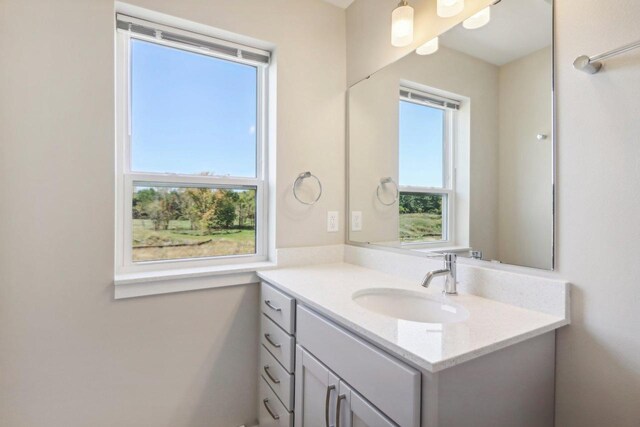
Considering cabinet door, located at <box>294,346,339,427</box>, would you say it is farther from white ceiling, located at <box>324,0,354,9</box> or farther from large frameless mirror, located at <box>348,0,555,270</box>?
white ceiling, located at <box>324,0,354,9</box>

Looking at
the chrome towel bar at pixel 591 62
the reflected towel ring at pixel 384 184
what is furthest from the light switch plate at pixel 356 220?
the chrome towel bar at pixel 591 62

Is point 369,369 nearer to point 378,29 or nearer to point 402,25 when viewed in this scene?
point 402,25

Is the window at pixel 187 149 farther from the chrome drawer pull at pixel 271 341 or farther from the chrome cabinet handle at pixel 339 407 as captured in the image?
the chrome cabinet handle at pixel 339 407

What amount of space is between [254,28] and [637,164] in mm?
1719

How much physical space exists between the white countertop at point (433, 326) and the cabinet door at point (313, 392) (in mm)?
192

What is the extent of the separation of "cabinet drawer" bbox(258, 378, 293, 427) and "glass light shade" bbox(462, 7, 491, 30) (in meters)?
1.72

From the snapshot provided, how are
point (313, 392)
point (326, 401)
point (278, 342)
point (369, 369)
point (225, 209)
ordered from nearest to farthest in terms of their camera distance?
point (369, 369) < point (326, 401) < point (313, 392) < point (278, 342) < point (225, 209)

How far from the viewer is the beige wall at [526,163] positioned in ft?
3.51

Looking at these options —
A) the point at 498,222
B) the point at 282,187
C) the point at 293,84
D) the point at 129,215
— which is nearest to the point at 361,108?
the point at 293,84

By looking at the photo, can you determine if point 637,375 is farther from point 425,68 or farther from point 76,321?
point 76,321

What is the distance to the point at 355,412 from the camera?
95 cm

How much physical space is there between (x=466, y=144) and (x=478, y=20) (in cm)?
48

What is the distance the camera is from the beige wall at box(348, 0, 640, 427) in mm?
885

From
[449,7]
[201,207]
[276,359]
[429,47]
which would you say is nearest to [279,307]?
[276,359]
